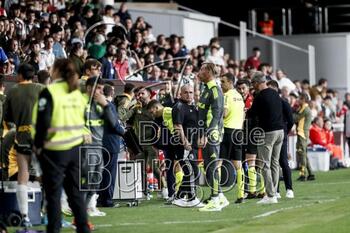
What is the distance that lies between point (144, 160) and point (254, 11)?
19.2 meters

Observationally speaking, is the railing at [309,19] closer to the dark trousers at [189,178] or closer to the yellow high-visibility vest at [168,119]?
the yellow high-visibility vest at [168,119]

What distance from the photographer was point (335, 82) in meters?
39.5

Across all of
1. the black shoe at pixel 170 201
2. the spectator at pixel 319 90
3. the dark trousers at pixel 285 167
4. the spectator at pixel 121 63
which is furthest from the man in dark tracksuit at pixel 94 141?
the spectator at pixel 319 90

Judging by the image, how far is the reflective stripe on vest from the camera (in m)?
14.0

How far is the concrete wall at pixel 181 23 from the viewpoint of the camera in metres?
36.3

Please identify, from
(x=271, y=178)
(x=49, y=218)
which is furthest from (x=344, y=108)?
(x=49, y=218)

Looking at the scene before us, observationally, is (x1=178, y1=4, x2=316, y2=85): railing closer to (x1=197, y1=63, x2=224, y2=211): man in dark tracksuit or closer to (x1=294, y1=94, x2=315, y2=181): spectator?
(x1=294, y1=94, x2=315, y2=181): spectator

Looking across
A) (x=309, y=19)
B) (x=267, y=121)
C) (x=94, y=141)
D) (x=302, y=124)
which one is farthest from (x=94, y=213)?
(x=309, y=19)

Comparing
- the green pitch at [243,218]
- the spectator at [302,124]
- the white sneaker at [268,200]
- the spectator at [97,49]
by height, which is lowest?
the green pitch at [243,218]

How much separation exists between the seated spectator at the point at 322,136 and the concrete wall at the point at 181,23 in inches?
255

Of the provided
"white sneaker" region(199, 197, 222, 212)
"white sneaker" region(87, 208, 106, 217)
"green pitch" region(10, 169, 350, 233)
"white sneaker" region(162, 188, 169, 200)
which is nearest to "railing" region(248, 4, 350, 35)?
"green pitch" region(10, 169, 350, 233)

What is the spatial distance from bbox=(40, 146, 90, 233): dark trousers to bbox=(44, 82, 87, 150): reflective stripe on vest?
0.33 feet

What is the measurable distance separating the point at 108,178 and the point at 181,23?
17095mm

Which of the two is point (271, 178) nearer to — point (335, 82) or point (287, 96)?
point (287, 96)
